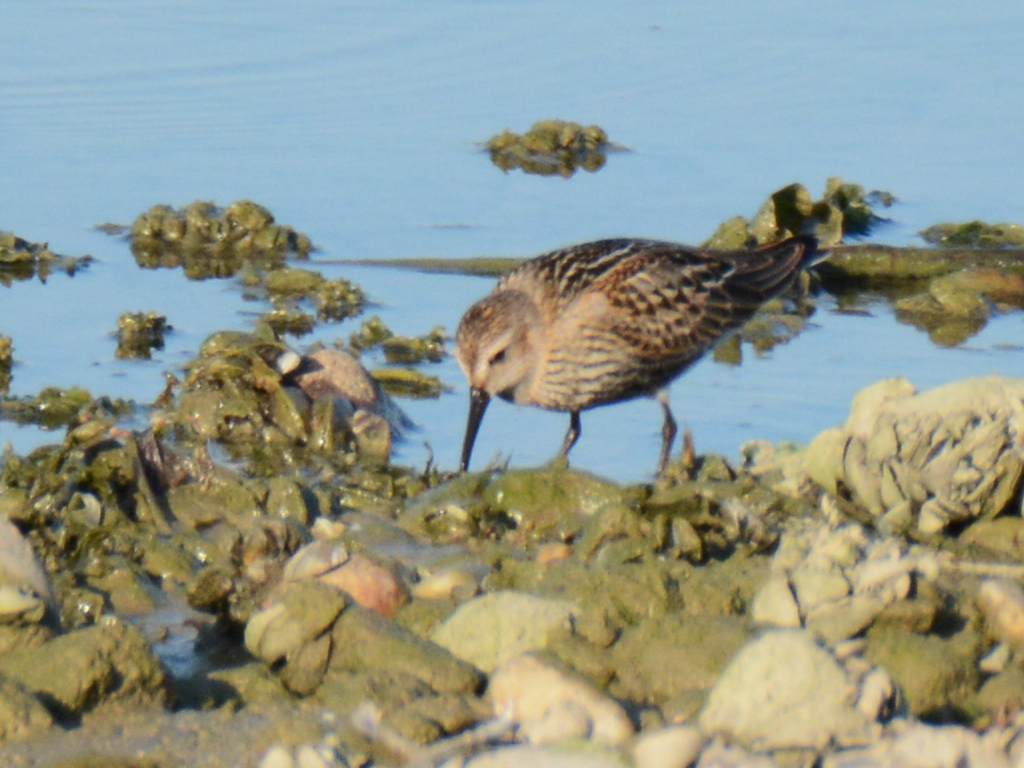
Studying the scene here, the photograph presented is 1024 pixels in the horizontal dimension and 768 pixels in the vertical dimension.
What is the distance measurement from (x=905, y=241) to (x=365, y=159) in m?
2.89

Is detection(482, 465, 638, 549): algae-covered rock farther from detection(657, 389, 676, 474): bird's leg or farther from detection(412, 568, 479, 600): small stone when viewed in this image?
detection(657, 389, 676, 474): bird's leg

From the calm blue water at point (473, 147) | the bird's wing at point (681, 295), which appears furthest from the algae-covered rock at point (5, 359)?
the bird's wing at point (681, 295)

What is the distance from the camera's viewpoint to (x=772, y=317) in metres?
8.48

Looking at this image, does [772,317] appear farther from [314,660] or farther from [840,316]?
[314,660]

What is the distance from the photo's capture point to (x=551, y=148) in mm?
10141

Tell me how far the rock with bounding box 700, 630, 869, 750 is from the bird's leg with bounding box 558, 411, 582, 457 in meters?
3.12

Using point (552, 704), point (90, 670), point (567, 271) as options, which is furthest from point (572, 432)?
point (90, 670)

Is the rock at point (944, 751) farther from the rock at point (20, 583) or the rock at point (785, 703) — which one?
the rock at point (20, 583)

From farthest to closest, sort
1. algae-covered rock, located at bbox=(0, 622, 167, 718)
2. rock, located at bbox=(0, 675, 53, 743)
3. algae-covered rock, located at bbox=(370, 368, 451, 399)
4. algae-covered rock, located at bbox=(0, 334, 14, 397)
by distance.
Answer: algae-covered rock, located at bbox=(370, 368, 451, 399), algae-covered rock, located at bbox=(0, 334, 14, 397), algae-covered rock, located at bbox=(0, 622, 167, 718), rock, located at bbox=(0, 675, 53, 743)

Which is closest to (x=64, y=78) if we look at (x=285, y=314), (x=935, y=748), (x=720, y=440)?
(x=285, y=314)

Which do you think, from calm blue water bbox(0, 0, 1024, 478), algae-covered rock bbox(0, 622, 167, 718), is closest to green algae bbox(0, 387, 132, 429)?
calm blue water bbox(0, 0, 1024, 478)

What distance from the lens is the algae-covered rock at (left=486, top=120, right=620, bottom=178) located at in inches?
398

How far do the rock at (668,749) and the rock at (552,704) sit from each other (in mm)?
149

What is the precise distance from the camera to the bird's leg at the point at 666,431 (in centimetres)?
657
